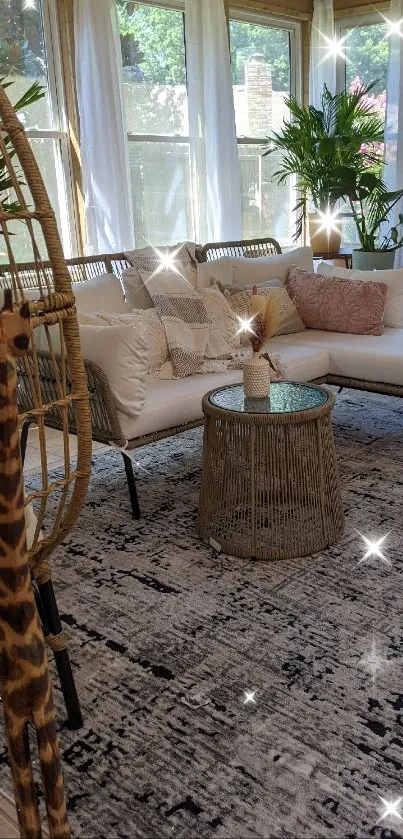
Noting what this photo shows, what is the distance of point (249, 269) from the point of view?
142 inches

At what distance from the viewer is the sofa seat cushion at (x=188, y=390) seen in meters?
2.51

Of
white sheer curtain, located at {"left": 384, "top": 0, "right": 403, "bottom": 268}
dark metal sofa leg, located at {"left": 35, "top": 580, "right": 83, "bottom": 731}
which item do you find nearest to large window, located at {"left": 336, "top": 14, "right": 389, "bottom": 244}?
white sheer curtain, located at {"left": 384, "top": 0, "right": 403, "bottom": 268}

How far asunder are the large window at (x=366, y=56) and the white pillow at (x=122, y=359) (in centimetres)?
397

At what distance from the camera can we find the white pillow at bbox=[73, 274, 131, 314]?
292 cm

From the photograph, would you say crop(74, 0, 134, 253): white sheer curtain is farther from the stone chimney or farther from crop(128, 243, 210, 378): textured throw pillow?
the stone chimney

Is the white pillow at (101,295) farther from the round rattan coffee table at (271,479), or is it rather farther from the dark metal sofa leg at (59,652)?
the dark metal sofa leg at (59,652)

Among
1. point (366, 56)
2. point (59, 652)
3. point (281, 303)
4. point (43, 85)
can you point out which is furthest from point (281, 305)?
point (366, 56)

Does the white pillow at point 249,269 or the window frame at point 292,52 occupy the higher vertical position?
the window frame at point 292,52

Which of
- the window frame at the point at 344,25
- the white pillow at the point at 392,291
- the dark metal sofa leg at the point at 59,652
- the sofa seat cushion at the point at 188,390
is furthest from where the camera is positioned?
the window frame at the point at 344,25

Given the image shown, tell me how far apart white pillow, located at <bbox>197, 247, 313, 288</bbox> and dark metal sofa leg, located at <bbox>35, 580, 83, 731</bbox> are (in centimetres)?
215

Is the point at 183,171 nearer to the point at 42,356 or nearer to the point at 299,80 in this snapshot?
the point at 299,80

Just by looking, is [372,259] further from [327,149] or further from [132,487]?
[132,487]

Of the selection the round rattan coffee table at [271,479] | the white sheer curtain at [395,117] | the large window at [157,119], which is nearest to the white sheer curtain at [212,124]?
the large window at [157,119]

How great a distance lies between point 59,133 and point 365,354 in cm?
234
